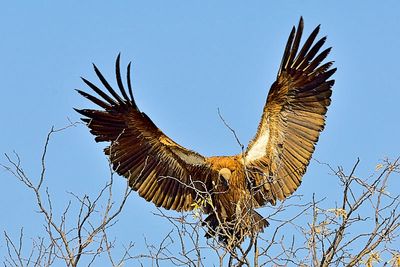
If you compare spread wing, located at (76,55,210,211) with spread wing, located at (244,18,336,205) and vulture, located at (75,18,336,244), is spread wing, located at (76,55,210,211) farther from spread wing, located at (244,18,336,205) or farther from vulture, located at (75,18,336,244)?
spread wing, located at (244,18,336,205)

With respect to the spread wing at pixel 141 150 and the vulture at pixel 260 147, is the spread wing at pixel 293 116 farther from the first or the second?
the spread wing at pixel 141 150

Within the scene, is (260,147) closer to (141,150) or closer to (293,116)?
(293,116)

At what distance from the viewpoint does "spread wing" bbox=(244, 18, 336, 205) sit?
9133mm

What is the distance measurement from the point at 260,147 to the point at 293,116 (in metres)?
0.52

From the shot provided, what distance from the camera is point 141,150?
980 centimetres

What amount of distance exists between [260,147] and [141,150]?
1442 millimetres

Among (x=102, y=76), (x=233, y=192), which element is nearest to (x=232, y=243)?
(x=233, y=192)

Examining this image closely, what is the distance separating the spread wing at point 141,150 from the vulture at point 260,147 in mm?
11

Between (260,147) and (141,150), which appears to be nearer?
(260,147)

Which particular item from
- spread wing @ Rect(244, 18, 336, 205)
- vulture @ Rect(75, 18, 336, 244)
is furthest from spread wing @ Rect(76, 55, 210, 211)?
spread wing @ Rect(244, 18, 336, 205)

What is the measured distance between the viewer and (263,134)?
9133mm

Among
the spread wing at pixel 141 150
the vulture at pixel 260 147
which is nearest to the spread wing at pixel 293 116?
the vulture at pixel 260 147

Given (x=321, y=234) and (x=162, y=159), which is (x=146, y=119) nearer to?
(x=162, y=159)

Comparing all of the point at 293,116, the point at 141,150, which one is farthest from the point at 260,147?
the point at 141,150
